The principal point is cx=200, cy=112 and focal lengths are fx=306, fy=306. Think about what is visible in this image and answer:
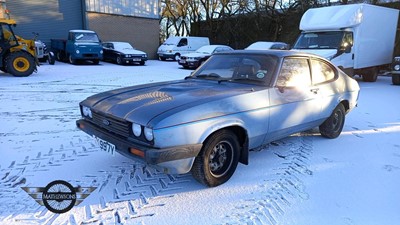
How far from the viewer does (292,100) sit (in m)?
4.14

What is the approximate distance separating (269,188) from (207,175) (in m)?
0.76

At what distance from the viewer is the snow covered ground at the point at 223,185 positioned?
115 inches

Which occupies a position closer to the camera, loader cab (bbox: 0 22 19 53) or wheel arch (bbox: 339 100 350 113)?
wheel arch (bbox: 339 100 350 113)

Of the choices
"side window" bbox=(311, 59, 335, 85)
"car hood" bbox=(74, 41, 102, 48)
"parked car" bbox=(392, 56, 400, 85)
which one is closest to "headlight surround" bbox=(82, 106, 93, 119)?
"side window" bbox=(311, 59, 335, 85)

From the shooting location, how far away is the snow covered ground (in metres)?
2.93

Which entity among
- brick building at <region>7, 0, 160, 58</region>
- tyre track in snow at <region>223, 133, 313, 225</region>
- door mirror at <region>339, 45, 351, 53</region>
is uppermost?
brick building at <region>7, 0, 160, 58</region>

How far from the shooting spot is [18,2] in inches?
766

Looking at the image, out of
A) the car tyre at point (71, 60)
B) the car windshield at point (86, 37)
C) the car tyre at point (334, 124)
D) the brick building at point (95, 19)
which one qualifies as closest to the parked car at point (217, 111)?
the car tyre at point (334, 124)

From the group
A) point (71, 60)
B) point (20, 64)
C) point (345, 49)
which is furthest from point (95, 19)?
point (345, 49)

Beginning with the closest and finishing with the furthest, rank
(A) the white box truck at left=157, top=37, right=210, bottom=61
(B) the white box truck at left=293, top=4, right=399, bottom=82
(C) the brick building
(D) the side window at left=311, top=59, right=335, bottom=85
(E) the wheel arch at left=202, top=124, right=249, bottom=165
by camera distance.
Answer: (E) the wheel arch at left=202, top=124, right=249, bottom=165 → (D) the side window at left=311, top=59, right=335, bottom=85 → (B) the white box truck at left=293, top=4, right=399, bottom=82 → (C) the brick building → (A) the white box truck at left=157, top=37, right=210, bottom=61

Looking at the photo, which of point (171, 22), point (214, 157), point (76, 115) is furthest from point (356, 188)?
point (171, 22)

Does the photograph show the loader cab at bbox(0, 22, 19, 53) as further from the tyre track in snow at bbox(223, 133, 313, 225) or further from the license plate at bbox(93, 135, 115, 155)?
the tyre track in snow at bbox(223, 133, 313, 225)

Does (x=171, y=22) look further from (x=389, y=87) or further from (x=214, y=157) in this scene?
(x=214, y=157)

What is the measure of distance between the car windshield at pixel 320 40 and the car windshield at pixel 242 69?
724 cm
